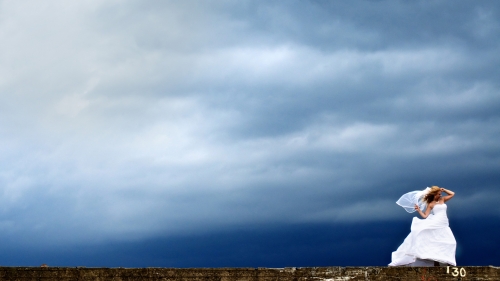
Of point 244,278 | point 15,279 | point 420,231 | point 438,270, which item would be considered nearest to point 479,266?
point 438,270

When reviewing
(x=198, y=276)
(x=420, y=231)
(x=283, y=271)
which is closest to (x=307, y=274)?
(x=283, y=271)

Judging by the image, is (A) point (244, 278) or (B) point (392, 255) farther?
(B) point (392, 255)

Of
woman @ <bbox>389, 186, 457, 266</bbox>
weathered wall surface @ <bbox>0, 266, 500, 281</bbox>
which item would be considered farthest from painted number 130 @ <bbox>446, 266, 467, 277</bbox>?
woman @ <bbox>389, 186, 457, 266</bbox>

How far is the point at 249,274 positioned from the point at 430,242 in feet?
18.5

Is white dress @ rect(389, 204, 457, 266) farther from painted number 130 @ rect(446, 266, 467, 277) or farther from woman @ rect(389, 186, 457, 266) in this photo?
painted number 130 @ rect(446, 266, 467, 277)

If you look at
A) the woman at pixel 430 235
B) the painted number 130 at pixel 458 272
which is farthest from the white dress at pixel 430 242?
the painted number 130 at pixel 458 272

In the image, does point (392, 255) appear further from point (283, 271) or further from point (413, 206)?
point (283, 271)

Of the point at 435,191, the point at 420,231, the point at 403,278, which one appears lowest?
the point at 403,278

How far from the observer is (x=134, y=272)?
637 inches

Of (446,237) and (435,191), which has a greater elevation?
(435,191)

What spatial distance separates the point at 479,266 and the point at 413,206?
124 inches

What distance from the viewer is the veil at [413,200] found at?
18.6 meters

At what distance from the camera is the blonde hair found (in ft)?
60.0

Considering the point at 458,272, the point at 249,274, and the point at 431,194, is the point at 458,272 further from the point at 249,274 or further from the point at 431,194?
the point at 249,274
